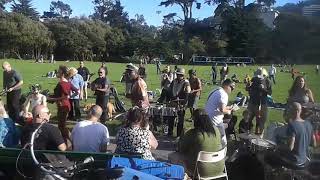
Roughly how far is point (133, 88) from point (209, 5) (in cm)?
564

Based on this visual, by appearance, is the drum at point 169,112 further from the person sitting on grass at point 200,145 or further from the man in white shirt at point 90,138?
the person sitting on grass at point 200,145

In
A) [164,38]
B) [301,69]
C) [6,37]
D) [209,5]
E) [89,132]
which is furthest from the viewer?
[164,38]

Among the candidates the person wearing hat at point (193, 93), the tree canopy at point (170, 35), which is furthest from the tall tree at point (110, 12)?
the person wearing hat at point (193, 93)

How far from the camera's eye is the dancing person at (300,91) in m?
2.90

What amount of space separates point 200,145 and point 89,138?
1.36 metres

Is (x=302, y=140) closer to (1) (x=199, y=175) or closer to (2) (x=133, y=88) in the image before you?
(1) (x=199, y=175)

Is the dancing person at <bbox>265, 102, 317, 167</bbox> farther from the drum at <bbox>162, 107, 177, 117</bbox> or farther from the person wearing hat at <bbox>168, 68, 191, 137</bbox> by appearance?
the person wearing hat at <bbox>168, 68, 191, 137</bbox>

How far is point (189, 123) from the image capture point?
13.5 metres

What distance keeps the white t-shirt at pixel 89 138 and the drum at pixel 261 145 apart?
5.77 feet

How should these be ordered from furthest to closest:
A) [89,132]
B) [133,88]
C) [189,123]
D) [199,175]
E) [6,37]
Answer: [6,37] → [189,123] → [133,88] → [89,132] → [199,175]

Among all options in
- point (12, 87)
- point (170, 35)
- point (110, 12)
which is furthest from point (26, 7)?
point (12, 87)

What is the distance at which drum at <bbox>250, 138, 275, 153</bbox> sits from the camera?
4.63m

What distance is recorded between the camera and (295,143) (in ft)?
13.9

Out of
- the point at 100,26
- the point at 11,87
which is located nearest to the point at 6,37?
the point at 100,26
